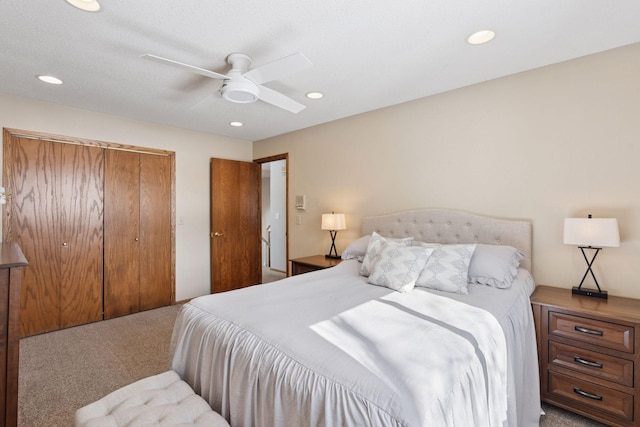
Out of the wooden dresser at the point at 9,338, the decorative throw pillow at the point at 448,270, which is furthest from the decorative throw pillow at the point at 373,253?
the wooden dresser at the point at 9,338

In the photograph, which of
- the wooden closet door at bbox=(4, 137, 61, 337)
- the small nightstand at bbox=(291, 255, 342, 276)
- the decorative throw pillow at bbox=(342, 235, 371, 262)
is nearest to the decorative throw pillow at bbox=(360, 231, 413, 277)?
the decorative throw pillow at bbox=(342, 235, 371, 262)

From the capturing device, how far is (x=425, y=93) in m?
2.95

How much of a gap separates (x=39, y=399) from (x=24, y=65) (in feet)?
8.27

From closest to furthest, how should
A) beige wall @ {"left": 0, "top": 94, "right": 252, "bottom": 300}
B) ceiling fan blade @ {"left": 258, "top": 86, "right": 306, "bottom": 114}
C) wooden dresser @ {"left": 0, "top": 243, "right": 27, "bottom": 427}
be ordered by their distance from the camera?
wooden dresser @ {"left": 0, "top": 243, "right": 27, "bottom": 427}
ceiling fan blade @ {"left": 258, "top": 86, "right": 306, "bottom": 114}
beige wall @ {"left": 0, "top": 94, "right": 252, "bottom": 300}

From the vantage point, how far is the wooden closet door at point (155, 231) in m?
3.87

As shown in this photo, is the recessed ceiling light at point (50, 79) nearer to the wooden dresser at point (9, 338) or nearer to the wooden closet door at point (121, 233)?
the wooden closet door at point (121, 233)

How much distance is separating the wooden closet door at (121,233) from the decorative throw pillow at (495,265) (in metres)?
3.81

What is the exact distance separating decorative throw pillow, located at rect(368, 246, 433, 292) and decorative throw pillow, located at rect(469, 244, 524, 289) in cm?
35

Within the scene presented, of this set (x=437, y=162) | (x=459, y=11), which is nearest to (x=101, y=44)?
(x=459, y=11)

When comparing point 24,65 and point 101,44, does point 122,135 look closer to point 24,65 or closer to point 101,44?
point 24,65

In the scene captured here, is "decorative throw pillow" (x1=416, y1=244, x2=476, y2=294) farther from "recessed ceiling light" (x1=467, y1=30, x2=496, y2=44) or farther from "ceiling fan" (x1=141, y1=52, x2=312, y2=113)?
"ceiling fan" (x1=141, y1=52, x2=312, y2=113)

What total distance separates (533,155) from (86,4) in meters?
3.21

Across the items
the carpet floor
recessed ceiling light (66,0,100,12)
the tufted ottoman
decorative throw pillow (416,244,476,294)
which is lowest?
the carpet floor

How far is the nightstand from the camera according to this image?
5.65 feet
